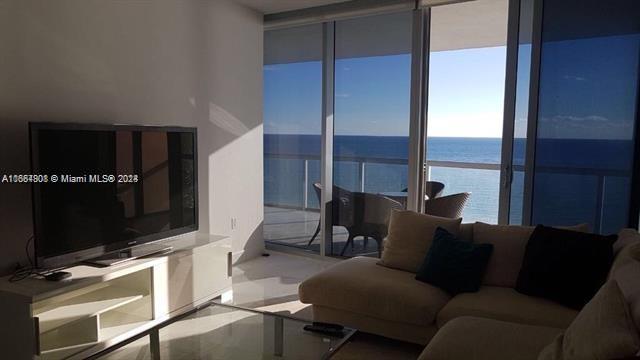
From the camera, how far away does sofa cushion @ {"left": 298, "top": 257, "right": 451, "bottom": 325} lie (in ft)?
9.14

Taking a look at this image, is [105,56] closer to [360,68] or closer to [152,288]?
[152,288]

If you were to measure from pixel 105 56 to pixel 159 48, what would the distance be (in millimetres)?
558

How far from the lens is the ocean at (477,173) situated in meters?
3.86

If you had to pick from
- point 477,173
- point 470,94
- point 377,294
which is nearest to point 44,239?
point 377,294

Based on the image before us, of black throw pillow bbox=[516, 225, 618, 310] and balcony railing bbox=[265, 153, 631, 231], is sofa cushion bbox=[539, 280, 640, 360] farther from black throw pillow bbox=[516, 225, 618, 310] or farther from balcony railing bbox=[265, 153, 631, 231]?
balcony railing bbox=[265, 153, 631, 231]

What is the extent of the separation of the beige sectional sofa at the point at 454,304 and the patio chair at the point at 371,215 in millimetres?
1315

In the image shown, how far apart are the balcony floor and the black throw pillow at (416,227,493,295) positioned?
75.5 inches

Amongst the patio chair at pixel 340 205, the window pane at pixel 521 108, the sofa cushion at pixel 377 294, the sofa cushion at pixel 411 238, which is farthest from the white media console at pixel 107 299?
the window pane at pixel 521 108

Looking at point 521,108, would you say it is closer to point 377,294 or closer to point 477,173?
point 477,173

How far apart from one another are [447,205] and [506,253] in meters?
1.75

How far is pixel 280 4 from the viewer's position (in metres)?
4.79

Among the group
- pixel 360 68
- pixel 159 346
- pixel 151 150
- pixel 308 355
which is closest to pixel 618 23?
pixel 360 68

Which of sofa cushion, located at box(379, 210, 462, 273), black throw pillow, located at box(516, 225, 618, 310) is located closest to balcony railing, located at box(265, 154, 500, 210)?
sofa cushion, located at box(379, 210, 462, 273)

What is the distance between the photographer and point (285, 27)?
519cm
